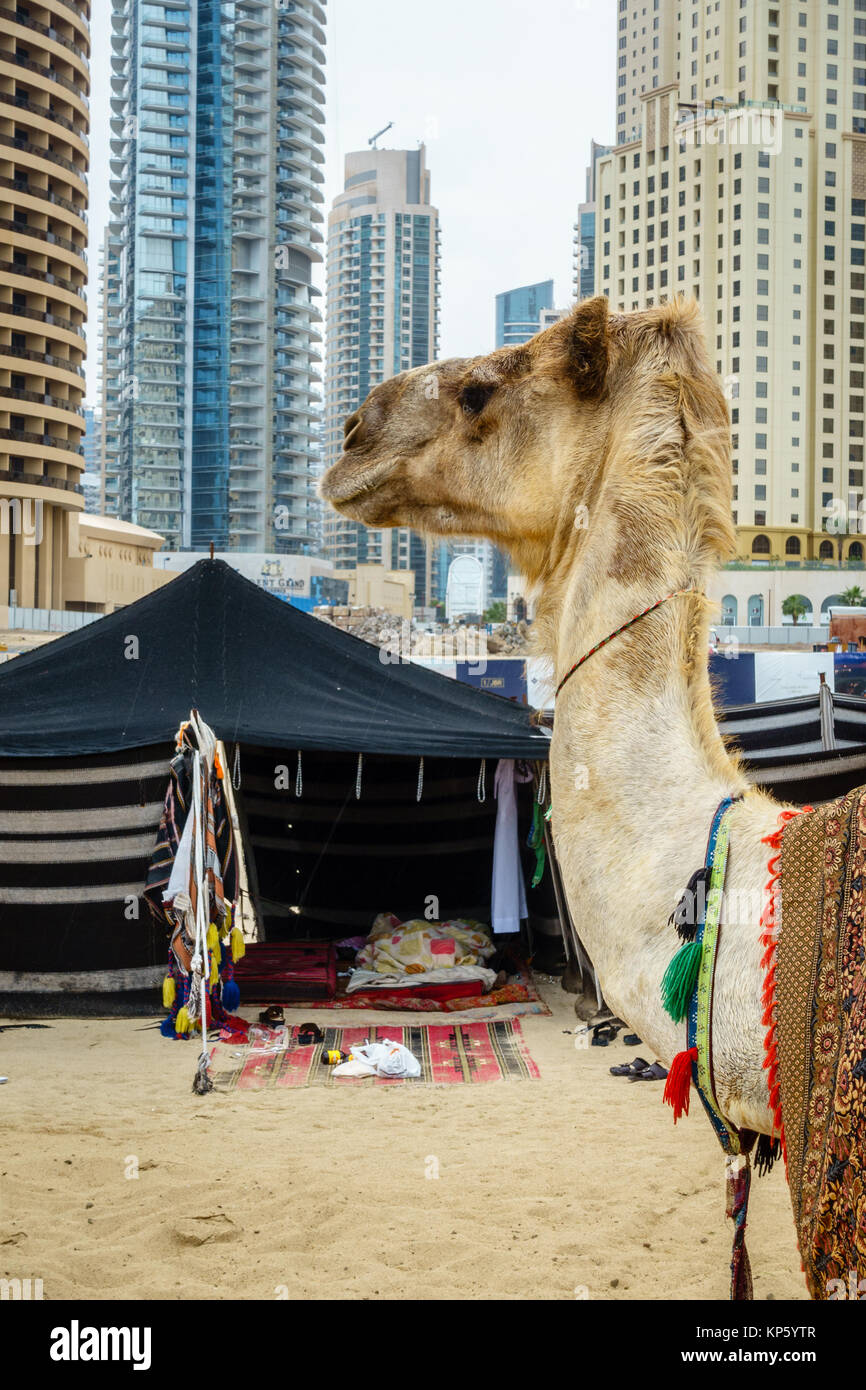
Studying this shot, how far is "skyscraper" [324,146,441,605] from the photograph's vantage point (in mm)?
130875

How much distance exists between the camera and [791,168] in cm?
8944

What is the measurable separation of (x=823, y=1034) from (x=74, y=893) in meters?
7.52

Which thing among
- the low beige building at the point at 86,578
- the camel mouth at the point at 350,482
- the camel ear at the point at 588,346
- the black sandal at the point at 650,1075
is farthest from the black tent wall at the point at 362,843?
the low beige building at the point at 86,578

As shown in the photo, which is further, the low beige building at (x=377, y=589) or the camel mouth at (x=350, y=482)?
the low beige building at (x=377, y=589)

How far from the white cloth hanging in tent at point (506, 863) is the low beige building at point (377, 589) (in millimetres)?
81353

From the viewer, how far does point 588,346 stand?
2.27 m

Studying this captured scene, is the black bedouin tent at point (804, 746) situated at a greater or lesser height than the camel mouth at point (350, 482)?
lesser

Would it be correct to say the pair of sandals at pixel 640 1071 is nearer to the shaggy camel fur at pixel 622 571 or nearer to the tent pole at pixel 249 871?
the tent pole at pixel 249 871

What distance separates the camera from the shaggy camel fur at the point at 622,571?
197 centimetres

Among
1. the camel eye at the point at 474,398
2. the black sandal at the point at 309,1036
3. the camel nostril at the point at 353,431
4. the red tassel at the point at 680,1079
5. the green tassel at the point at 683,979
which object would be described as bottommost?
the black sandal at the point at 309,1036

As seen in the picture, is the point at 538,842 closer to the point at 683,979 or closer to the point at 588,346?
the point at 588,346

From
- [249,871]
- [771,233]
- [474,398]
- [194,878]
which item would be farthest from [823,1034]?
[771,233]
